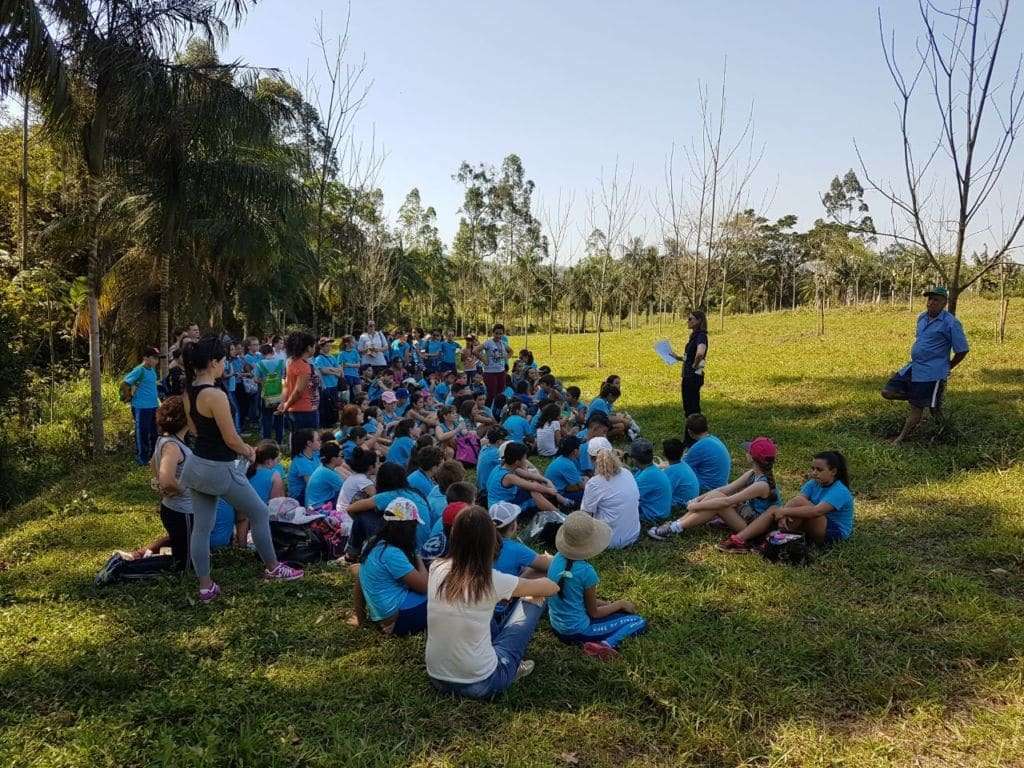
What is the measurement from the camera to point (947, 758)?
3.19 metres

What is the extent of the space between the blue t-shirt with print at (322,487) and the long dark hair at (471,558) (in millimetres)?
3163

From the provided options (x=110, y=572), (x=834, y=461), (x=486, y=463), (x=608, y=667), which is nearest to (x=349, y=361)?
(x=486, y=463)

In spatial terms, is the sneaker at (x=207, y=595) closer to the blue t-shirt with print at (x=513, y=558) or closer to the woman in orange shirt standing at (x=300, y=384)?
the blue t-shirt with print at (x=513, y=558)

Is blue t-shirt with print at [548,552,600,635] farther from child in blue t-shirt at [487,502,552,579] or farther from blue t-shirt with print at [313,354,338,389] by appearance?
blue t-shirt with print at [313,354,338,389]

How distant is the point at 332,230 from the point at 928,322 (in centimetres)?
2427

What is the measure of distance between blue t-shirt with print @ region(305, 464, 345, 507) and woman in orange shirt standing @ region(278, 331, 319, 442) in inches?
76.7

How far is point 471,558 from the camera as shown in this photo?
3.42m

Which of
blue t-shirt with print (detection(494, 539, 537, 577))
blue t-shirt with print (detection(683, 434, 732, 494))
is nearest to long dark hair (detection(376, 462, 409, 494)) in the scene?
blue t-shirt with print (detection(494, 539, 537, 577))

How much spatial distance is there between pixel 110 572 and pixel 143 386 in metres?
4.47

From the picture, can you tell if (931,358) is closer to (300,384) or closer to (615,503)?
(615,503)

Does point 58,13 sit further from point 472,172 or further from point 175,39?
point 472,172

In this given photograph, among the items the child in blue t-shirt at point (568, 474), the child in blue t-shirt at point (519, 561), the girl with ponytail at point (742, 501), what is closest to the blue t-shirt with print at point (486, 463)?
the child in blue t-shirt at point (568, 474)

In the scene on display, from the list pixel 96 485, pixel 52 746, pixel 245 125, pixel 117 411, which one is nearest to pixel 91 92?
pixel 245 125

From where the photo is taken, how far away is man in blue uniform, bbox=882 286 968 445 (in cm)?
778
